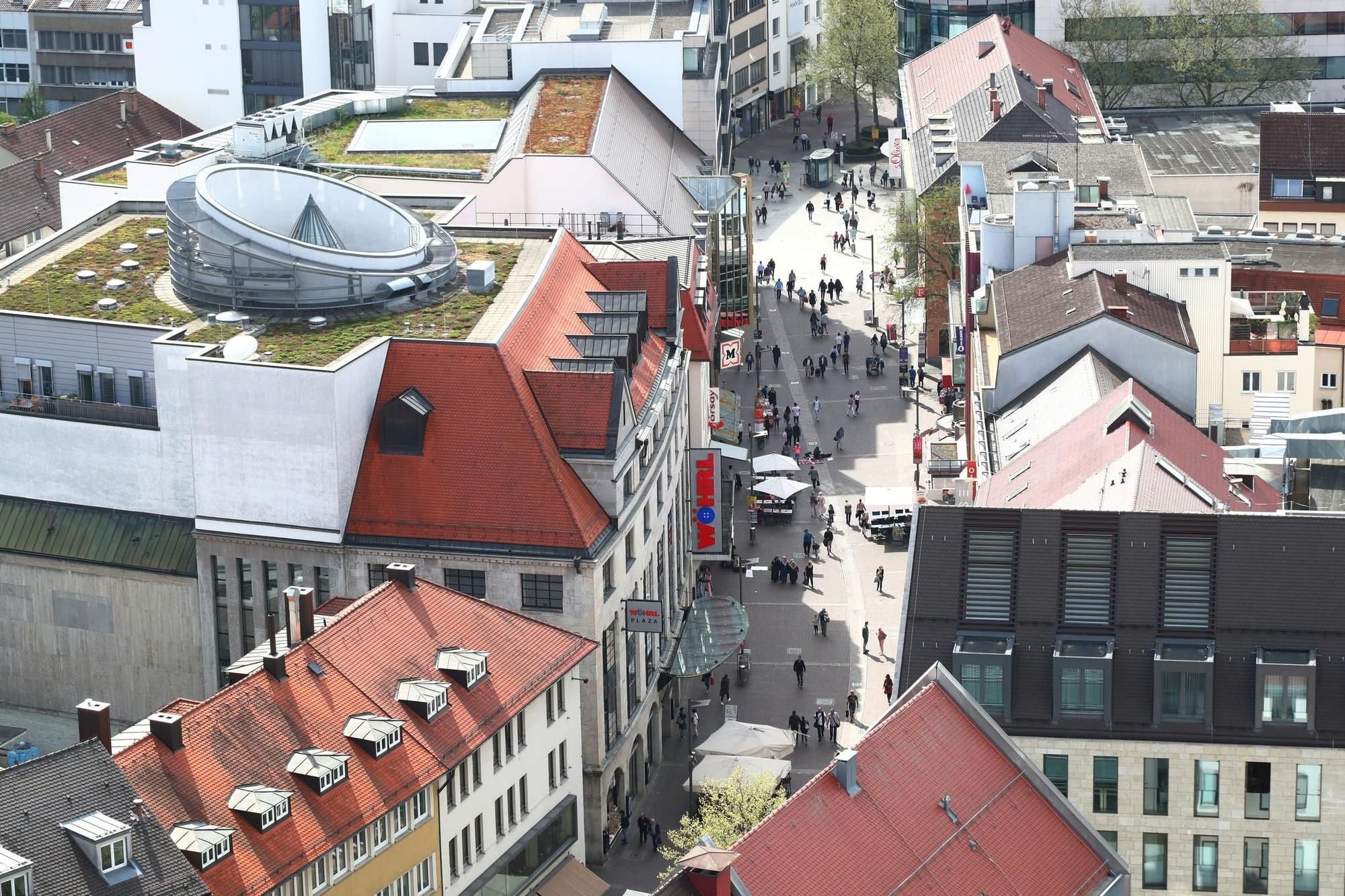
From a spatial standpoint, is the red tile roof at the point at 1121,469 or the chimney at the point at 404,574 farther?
the red tile roof at the point at 1121,469

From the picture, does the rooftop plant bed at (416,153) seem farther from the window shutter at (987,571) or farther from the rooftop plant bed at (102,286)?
the window shutter at (987,571)

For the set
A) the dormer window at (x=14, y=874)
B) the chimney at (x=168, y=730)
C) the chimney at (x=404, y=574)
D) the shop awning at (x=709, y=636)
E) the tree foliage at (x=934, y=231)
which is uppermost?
the tree foliage at (x=934, y=231)

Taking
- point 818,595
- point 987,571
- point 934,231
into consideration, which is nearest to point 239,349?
point 987,571

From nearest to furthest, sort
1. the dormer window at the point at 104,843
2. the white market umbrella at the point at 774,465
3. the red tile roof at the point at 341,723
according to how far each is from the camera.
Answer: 1. the dormer window at the point at 104,843
2. the red tile roof at the point at 341,723
3. the white market umbrella at the point at 774,465

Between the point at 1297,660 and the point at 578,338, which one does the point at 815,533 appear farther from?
the point at 1297,660

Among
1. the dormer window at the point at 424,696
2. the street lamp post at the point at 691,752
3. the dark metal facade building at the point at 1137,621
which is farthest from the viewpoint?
the street lamp post at the point at 691,752

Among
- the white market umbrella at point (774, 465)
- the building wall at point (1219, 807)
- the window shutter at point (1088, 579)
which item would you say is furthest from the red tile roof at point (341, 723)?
the white market umbrella at point (774, 465)

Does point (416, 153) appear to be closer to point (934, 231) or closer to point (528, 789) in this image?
point (934, 231)
